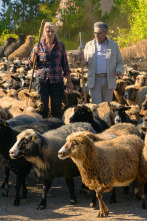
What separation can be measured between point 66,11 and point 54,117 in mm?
50749

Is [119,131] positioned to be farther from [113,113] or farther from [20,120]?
[20,120]

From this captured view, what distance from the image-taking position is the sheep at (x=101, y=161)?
496cm

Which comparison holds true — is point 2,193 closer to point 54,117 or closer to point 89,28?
point 54,117

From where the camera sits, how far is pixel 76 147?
4934 millimetres

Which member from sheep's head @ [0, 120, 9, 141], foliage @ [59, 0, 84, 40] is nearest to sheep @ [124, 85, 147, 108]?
sheep's head @ [0, 120, 9, 141]

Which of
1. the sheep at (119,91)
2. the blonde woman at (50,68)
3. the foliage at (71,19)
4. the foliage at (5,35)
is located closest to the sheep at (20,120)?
the blonde woman at (50,68)

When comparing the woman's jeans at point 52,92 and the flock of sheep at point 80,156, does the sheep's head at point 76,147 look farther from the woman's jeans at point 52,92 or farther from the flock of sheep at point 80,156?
the woman's jeans at point 52,92

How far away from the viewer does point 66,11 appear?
5678cm

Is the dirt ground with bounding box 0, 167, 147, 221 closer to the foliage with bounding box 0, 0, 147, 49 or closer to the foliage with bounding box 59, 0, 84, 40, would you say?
the foliage with bounding box 0, 0, 147, 49

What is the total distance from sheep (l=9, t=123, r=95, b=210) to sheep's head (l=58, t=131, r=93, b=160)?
80 centimetres

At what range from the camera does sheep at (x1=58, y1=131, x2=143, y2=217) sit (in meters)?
4.96

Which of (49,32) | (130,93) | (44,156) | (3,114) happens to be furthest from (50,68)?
(130,93)

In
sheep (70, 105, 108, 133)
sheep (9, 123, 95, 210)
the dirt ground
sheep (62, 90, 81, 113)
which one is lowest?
the dirt ground

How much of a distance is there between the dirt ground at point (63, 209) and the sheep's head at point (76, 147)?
85cm
